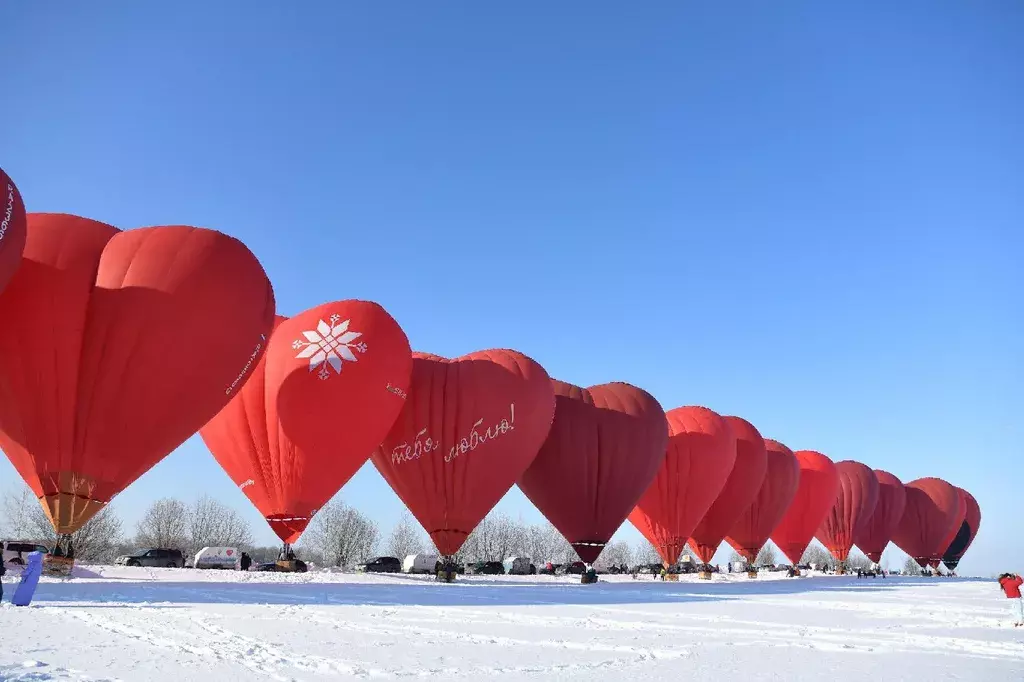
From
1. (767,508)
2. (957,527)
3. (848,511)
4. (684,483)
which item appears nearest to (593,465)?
(684,483)

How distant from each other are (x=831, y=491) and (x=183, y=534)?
197 ft

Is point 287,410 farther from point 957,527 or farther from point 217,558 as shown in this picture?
point 957,527

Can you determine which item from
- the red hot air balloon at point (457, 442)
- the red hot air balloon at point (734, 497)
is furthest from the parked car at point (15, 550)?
the red hot air balloon at point (734, 497)

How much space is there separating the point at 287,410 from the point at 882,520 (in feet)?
145

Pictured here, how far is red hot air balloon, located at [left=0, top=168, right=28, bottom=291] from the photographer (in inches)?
599

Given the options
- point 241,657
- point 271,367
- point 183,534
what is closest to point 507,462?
point 271,367

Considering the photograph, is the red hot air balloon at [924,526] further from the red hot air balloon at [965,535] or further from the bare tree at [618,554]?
the bare tree at [618,554]

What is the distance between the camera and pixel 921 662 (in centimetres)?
884

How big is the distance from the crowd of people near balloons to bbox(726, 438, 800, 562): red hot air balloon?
2501 mm

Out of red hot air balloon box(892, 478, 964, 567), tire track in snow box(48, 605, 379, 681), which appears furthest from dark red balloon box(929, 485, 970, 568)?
tire track in snow box(48, 605, 379, 681)

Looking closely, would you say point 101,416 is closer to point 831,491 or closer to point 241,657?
point 241,657

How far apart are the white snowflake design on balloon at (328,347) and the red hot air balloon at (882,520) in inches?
1613

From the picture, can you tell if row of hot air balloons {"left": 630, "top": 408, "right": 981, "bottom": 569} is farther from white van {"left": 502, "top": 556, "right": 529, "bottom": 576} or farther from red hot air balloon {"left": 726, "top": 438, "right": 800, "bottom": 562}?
white van {"left": 502, "top": 556, "right": 529, "bottom": 576}

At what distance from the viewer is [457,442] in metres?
24.4
